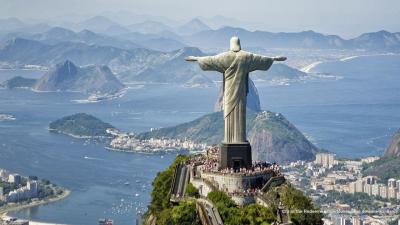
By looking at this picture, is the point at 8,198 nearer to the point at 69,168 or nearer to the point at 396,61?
the point at 69,168

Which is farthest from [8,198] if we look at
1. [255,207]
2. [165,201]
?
[255,207]

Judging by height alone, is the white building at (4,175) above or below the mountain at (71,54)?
below

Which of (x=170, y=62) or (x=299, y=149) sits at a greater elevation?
(x=170, y=62)

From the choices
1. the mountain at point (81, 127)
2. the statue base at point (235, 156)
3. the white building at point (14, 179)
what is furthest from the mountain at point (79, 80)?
the statue base at point (235, 156)

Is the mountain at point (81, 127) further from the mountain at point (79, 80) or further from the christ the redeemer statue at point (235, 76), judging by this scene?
the christ the redeemer statue at point (235, 76)

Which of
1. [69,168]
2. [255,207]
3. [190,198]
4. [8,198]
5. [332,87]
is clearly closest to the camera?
[255,207]

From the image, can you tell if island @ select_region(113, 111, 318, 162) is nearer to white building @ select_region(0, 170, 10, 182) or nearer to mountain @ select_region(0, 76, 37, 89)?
white building @ select_region(0, 170, 10, 182)
